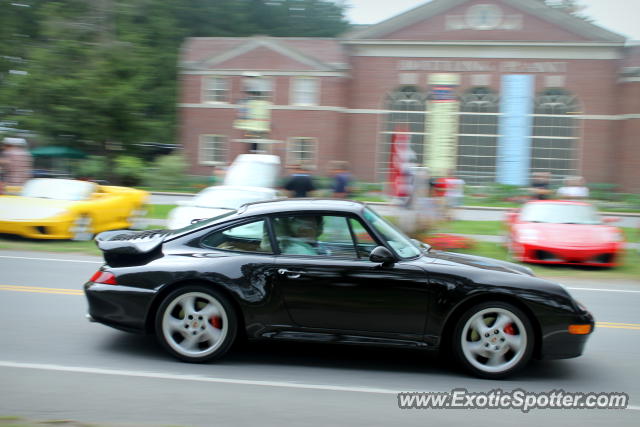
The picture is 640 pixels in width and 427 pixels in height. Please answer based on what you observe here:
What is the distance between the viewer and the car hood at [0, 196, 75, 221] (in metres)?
12.4

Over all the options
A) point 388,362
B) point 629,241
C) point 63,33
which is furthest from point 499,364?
point 63,33

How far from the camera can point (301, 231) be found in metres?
5.42

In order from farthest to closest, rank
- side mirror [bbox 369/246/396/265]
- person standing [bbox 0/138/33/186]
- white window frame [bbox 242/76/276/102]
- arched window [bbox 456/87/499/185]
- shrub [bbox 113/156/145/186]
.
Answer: white window frame [bbox 242/76/276/102] < arched window [bbox 456/87/499/185] < shrub [bbox 113/156/145/186] < person standing [bbox 0/138/33/186] < side mirror [bbox 369/246/396/265]

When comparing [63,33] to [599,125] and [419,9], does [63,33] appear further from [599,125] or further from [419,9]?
[599,125]

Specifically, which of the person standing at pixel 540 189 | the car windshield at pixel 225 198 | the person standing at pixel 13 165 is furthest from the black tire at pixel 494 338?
the person standing at pixel 13 165

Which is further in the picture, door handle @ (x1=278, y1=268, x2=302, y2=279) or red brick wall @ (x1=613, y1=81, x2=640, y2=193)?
red brick wall @ (x1=613, y1=81, x2=640, y2=193)

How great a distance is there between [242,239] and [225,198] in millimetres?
8119

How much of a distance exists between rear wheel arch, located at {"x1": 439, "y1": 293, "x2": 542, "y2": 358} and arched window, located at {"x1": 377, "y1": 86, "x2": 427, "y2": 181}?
32.0 meters

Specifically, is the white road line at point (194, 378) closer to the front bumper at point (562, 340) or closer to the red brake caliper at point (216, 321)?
the red brake caliper at point (216, 321)

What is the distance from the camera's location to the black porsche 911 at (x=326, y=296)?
17.0ft

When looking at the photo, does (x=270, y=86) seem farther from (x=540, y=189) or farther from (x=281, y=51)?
(x=540, y=189)

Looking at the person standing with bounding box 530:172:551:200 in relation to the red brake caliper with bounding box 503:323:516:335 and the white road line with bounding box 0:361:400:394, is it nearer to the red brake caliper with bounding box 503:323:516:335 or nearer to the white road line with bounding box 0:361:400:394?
the red brake caliper with bounding box 503:323:516:335

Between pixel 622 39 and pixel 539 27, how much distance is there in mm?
4207

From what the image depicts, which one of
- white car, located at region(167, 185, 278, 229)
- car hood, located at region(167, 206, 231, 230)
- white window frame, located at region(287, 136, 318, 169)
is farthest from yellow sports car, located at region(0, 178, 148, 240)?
white window frame, located at region(287, 136, 318, 169)
